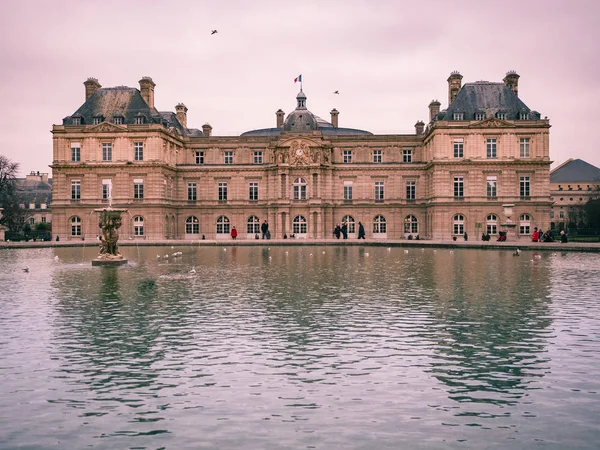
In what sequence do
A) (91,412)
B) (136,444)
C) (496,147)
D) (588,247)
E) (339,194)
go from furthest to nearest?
(339,194) < (496,147) < (588,247) < (91,412) < (136,444)

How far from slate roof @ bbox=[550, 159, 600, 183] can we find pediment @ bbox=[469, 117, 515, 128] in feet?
220

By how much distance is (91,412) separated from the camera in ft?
30.0

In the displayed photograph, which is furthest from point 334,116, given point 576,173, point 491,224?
point 576,173

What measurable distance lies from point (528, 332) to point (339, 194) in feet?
191

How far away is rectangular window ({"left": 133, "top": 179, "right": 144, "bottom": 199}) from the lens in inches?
2657

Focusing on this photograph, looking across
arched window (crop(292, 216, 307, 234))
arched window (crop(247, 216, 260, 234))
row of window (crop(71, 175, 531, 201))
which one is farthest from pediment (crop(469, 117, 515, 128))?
arched window (crop(247, 216, 260, 234))

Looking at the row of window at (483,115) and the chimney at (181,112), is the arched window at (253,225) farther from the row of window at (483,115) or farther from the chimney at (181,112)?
the row of window at (483,115)

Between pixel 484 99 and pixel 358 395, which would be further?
pixel 484 99

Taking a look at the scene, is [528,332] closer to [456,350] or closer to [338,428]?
[456,350]

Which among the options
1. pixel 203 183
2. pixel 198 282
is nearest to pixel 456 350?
pixel 198 282

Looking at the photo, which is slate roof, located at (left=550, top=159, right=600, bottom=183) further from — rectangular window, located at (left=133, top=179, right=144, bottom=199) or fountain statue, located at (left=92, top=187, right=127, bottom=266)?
fountain statue, located at (left=92, top=187, right=127, bottom=266)

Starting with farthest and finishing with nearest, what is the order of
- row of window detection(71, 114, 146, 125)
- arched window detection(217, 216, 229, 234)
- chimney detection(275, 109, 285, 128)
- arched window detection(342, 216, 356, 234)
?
chimney detection(275, 109, 285, 128) → arched window detection(217, 216, 229, 234) → arched window detection(342, 216, 356, 234) → row of window detection(71, 114, 146, 125)

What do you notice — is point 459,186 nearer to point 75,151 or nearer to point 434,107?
point 434,107

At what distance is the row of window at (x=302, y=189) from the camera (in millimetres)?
65938
